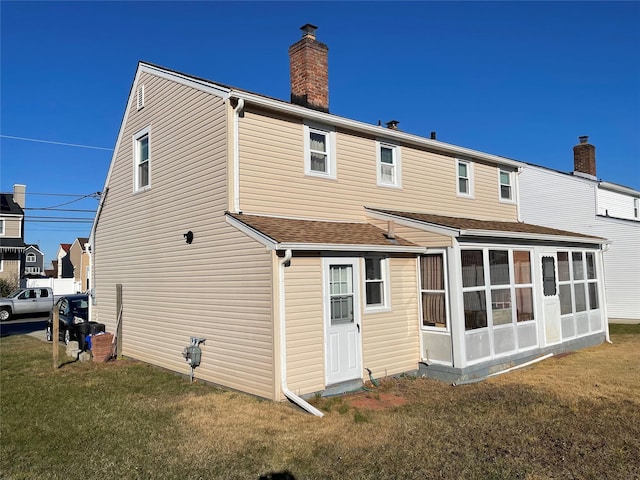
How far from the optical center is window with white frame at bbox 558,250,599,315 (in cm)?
1315

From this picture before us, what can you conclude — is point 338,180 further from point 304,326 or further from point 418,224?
point 304,326

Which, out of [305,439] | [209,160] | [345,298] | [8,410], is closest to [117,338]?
[8,410]

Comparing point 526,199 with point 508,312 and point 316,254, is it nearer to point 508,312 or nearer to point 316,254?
point 508,312

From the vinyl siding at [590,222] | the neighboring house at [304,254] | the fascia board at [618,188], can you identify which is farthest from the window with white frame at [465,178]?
the fascia board at [618,188]

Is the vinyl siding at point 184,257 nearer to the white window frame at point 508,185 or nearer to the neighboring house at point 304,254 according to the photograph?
the neighboring house at point 304,254

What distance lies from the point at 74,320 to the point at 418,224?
1163 centimetres

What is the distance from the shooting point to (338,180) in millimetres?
11125

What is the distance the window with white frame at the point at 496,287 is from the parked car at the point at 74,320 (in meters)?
9.95

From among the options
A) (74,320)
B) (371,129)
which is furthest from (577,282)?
(74,320)

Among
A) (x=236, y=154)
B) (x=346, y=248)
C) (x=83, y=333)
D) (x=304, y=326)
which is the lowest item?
(x=83, y=333)

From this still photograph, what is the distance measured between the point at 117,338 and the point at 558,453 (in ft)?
37.0

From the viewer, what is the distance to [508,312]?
36.4ft

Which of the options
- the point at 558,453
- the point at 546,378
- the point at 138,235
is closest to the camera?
the point at 558,453

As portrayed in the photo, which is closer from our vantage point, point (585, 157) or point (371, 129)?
point (371, 129)
